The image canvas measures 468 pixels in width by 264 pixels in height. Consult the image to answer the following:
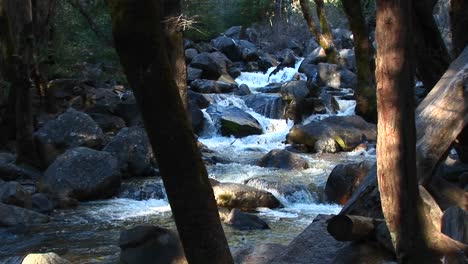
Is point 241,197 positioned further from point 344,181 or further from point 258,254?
point 258,254

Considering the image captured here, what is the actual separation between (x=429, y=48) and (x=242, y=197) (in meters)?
4.23

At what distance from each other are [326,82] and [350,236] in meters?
18.3

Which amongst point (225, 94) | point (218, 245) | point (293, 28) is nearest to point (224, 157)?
point (225, 94)

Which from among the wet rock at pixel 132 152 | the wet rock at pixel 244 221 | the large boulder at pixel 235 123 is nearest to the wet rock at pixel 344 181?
the wet rock at pixel 244 221

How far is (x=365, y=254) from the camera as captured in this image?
5039mm

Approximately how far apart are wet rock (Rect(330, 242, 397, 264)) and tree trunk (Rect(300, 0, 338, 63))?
16403 millimetres

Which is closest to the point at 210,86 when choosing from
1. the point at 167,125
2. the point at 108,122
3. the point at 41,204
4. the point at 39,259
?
the point at 108,122

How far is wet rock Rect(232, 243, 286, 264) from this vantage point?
6.17 meters

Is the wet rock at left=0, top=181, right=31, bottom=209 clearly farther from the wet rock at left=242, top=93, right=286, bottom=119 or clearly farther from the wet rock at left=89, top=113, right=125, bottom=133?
the wet rock at left=242, top=93, right=286, bottom=119

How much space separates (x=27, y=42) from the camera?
39.7 feet

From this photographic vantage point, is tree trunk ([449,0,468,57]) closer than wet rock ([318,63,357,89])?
Yes

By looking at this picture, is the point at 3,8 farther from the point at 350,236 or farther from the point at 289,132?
the point at 350,236

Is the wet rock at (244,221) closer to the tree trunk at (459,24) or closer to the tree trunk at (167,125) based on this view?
the tree trunk at (459,24)

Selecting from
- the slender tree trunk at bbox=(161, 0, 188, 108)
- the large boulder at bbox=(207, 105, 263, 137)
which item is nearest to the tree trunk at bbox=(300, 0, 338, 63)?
the large boulder at bbox=(207, 105, 263, 137)
